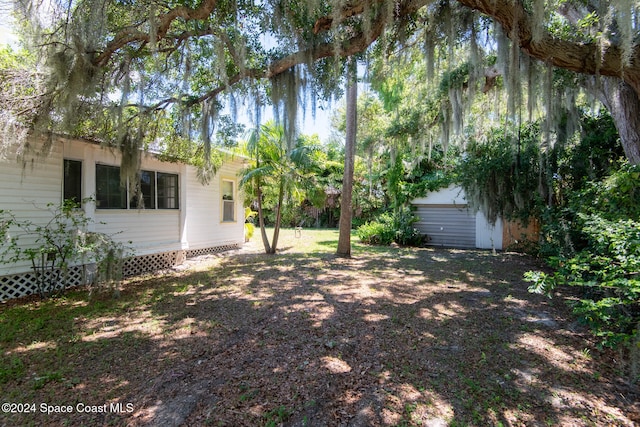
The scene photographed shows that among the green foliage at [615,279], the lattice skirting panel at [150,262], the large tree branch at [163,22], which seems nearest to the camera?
the green foliage at [615,279]

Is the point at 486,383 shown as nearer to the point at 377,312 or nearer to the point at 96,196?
the point at 377,312

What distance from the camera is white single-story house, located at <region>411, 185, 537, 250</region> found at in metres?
11.6

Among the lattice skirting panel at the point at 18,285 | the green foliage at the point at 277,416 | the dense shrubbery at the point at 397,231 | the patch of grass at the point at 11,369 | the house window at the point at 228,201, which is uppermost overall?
the house window at the point at 228,201

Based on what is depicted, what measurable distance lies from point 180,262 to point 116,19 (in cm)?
576

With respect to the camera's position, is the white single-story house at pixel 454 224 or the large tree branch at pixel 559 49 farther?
the white single-story house at pixel 454 224

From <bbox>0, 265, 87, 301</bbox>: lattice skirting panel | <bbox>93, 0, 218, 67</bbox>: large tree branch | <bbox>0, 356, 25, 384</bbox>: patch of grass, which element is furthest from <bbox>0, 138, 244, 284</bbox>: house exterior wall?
<bbox>0, 356, 25, 384</bbox>: patch of grass

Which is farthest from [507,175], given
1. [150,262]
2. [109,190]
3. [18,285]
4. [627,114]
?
[18,285]

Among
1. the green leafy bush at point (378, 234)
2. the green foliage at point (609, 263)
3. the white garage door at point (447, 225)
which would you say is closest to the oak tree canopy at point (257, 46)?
the green foliage at point (609, 263)

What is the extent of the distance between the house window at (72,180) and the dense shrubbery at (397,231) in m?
10.3

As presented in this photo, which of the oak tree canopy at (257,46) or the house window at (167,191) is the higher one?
the oak tree canopy at (257,46)

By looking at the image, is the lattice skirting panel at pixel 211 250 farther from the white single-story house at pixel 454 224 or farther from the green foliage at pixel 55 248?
the white single-story house at pixel 454 224

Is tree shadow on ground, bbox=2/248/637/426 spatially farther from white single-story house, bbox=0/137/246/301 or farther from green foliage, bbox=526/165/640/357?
white single-story house, bbox=0/137/246/301

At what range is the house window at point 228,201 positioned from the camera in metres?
10.3

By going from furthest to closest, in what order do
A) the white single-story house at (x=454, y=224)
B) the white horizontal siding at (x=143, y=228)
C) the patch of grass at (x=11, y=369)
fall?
the white single-story house at (x=454, y=224), the white horizontal siding at (x=143, y=228), the patch of grass at (x=11, y=369)
